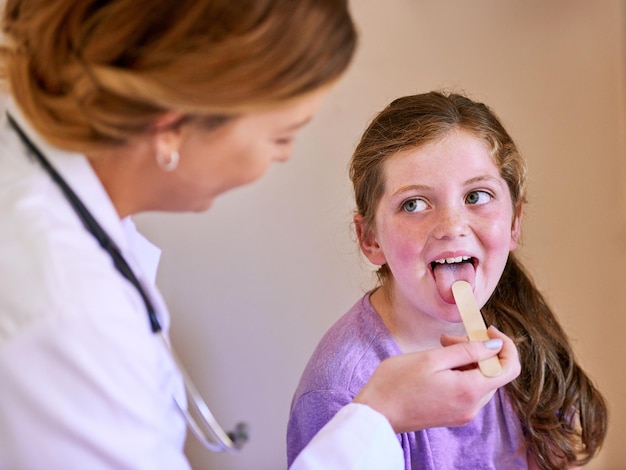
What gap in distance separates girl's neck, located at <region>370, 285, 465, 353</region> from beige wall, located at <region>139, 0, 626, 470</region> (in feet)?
0.98

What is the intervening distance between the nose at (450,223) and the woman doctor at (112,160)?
0.38 metres

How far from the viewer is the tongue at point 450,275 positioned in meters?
1.14

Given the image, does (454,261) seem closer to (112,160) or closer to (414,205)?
(414,205)

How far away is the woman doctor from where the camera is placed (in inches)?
26.7

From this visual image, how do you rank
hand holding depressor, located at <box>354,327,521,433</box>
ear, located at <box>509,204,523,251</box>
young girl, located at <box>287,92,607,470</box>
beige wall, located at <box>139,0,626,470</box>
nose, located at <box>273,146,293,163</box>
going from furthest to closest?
beige wall, located at <box>139,0,626,470</box> < ear, located at <box>509,204,523,251</box> < young girl, located at <box>287,92,607,470</box> < hand holding depressor, located at <box>354,327,521,433</box> < nose, located at <box>273,146,293,163</box>

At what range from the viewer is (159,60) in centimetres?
70

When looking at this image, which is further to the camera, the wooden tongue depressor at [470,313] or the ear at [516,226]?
the ear at [516,226]

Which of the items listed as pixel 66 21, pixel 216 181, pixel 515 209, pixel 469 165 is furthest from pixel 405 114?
pixel 66 21

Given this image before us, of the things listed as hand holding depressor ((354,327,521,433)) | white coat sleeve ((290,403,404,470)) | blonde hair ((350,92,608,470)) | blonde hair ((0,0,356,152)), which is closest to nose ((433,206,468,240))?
blonde hair ((350,92,608,470))

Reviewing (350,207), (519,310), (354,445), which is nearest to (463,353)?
(354,445)

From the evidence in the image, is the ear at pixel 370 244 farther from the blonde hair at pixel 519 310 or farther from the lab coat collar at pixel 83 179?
the lab coat collar at pixel 83 179

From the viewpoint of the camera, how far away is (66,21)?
731mm

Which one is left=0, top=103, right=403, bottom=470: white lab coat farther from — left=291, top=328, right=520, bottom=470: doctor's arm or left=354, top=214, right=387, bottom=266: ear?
left=354, top=214, right=387, bottom=266: ear

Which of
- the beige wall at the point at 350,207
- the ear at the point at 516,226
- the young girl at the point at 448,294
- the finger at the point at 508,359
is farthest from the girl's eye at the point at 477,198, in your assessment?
the beige wall at the point at 350,207
